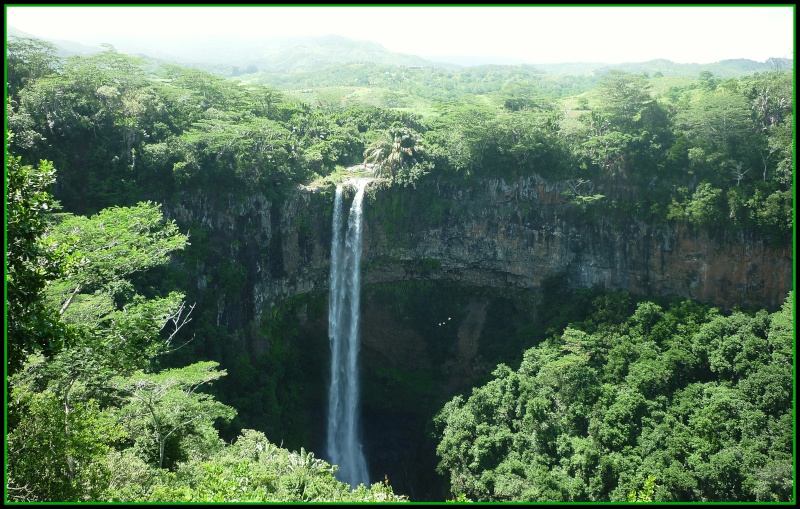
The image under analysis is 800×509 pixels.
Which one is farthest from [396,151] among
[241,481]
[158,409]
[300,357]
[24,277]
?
[24,277]

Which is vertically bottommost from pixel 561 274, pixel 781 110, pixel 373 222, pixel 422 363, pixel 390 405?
pixel 390 405

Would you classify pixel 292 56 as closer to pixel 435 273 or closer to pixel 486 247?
pixel 435 273

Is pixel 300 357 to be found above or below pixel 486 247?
below

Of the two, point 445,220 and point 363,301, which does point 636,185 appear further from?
point 363,301

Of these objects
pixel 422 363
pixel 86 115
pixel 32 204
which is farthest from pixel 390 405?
pixel 32 204

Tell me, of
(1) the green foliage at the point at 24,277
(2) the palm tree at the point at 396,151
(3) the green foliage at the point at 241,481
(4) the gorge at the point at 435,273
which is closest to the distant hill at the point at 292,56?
(4) the gorge at the point at 435,273

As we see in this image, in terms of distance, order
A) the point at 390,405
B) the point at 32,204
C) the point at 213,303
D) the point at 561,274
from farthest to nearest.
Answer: the point at 390,405
the point at 561,274
the point at 213,303
the point at 32,204
